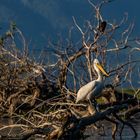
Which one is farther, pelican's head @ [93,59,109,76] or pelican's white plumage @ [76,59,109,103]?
pelican's head @ [93,59,109,76]

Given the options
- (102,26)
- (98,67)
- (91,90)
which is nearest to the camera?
(91,90)

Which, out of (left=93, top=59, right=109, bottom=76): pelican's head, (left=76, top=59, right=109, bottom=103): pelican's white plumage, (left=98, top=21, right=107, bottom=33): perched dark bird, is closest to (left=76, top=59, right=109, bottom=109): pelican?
(left=76, top=59, right=109, bottom=103): pelican's white plumage

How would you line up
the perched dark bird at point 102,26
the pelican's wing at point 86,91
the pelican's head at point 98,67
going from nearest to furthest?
1. the pelican's wing at point 86,91
2. the pelican's head at point 98,67
3. the perched dark bird at point 102,26

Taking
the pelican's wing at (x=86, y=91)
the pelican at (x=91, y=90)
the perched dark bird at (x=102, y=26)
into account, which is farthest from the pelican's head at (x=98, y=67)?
the perched dark bird at (x=102, y=26)

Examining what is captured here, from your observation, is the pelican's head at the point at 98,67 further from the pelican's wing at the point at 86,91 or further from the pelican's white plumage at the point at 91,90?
the pelican's wing at the point at 86,91

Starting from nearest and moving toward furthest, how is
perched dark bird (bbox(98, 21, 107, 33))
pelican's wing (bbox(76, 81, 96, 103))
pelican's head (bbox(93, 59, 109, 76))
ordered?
pelican's wing (bbox(76, 81, 96, 103)), pelican's head (bbox(93, 59, 109, 76)), perched dark bird (bbox(98, 21, 107, 33))

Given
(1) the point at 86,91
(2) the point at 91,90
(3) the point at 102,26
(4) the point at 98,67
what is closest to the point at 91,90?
(2) the point at 91,90

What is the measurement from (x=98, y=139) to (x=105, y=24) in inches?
140

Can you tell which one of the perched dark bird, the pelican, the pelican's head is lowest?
the pelican

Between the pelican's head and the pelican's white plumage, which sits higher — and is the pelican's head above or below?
above

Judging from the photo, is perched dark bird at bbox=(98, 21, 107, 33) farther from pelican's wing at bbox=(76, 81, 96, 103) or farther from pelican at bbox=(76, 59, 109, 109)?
pelican's wing at bbox=(76, 81, 96, 103)

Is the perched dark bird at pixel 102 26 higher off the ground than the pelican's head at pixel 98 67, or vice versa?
the perched dark bird at pixel 102 26

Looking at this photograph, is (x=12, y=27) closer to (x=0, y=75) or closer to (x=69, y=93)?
(x=0, y=75)

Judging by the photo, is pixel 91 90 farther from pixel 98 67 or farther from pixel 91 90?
pixel 98 67
